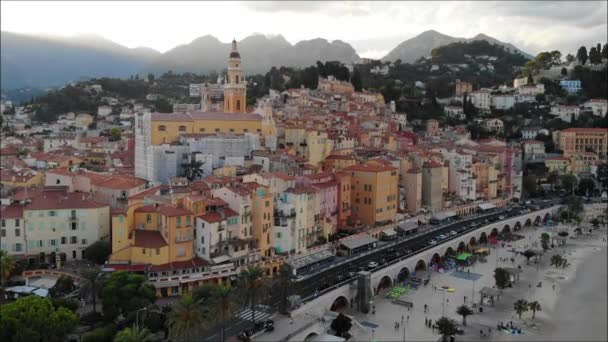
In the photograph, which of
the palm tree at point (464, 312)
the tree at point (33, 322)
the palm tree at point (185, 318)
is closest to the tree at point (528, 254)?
the palm tree at point (464, 312)

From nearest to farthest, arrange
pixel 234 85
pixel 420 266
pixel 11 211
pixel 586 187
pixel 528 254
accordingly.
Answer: pixel 11 211 → pixel 420 266 → pixel 528 254 → pixel 234 85 → pixel 586 187

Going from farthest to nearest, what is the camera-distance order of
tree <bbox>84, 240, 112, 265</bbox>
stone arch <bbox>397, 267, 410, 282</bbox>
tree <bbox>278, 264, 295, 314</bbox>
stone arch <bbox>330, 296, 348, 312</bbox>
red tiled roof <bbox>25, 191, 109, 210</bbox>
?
stone arch <bbox>397, 267, 410, 282</bbox>, red tiled roof <bbox>25, 191, 109, 210</bbox>, tree <bbox>84, 240, 112, 265</bbox>, stone arch <bbox>330, 296, 348, 312</bbox>, tree <bbox>278, 264, 295, 314</bbox>

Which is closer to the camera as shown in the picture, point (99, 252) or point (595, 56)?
point (99, 252)

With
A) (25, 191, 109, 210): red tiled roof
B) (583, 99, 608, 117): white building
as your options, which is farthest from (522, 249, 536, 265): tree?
(583, 99, 608, 117): white building

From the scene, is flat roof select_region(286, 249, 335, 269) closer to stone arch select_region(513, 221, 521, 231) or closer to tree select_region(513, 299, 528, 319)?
tree select_region(513, 299, 528, 319)

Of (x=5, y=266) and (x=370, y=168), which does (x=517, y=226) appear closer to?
(x=370, y=168)

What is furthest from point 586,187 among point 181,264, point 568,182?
point 181,264

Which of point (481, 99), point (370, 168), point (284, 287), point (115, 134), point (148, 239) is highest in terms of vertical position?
point (481, 99)

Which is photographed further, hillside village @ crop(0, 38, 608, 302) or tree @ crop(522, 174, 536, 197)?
tree @ crop(522, 174, 536, 197)
